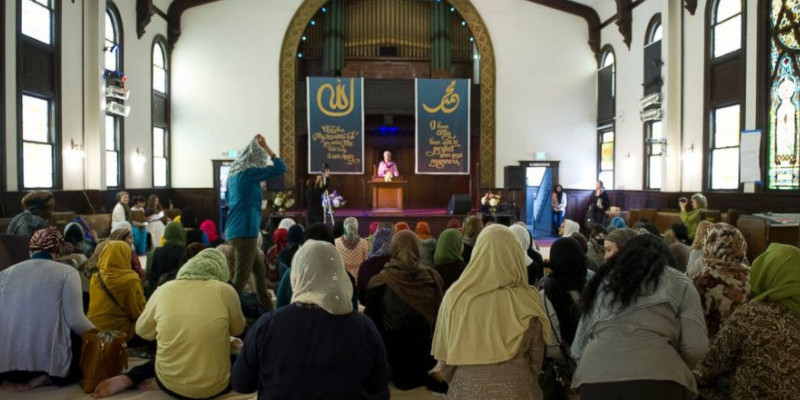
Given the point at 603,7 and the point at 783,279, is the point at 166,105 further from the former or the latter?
the point at 783,279

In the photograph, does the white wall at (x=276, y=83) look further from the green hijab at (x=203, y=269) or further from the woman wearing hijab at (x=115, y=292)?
the green hijab at (x=203, y=269)

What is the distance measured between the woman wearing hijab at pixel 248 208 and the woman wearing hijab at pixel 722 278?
3023 mm

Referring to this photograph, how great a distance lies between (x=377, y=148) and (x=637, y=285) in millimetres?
14032

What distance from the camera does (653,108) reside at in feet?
37.6

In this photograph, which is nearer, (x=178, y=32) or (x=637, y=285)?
(x=637, y=285)

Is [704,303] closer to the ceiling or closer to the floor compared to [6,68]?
closer to the floor

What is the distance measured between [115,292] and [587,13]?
13.5m

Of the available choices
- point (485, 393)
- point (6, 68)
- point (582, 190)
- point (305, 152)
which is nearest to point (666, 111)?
point (582, 190)

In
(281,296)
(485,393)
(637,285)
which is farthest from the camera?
(281,296)

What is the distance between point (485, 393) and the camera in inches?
89.4

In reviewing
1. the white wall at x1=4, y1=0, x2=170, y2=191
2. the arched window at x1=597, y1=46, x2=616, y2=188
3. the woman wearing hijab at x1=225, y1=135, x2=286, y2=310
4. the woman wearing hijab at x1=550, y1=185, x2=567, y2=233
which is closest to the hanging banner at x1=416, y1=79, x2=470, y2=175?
the woman wearing hijab at x1=550, y1=185, x2=567, y2=233

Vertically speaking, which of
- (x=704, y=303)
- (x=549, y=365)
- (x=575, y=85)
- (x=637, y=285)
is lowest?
(x=549, y=365)

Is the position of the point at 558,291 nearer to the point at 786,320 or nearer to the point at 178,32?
the point at 786,320

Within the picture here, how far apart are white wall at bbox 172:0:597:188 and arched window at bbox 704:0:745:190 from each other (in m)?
4.25
